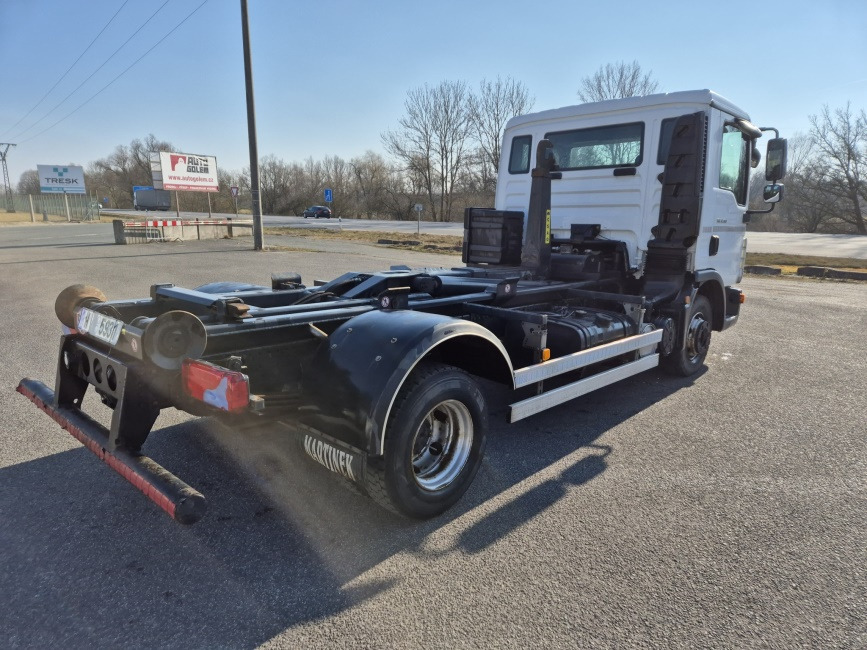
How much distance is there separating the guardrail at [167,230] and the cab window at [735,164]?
68.7ft

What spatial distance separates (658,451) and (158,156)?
32.6m

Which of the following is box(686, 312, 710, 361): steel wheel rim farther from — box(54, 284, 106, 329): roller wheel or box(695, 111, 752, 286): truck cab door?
box(54, 284, 106, 329): roller wheel

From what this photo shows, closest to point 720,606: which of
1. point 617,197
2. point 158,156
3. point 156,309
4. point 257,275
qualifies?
point 156,309

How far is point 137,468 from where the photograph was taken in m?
2.60

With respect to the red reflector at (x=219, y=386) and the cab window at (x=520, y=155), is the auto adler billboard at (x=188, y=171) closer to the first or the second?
the cab window at (x=520, y=155)

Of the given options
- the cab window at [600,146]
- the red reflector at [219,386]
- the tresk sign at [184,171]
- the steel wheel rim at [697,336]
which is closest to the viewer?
the red reflector at [219,386]

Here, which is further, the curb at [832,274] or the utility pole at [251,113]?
the utility pole at [251,113]

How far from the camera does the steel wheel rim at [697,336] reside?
597cm

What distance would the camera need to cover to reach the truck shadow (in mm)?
2291

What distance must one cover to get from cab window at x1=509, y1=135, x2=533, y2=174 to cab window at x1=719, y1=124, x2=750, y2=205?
2055 mm

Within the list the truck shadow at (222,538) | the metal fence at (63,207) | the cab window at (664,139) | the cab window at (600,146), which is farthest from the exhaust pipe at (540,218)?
the metal fence at (63,207)

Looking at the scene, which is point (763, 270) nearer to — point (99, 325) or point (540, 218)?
point (540, 218)

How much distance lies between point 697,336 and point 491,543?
4.27 metres

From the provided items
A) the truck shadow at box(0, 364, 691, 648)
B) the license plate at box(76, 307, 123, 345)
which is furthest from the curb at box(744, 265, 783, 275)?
the license plate at box(76, 307, 123, 345)
